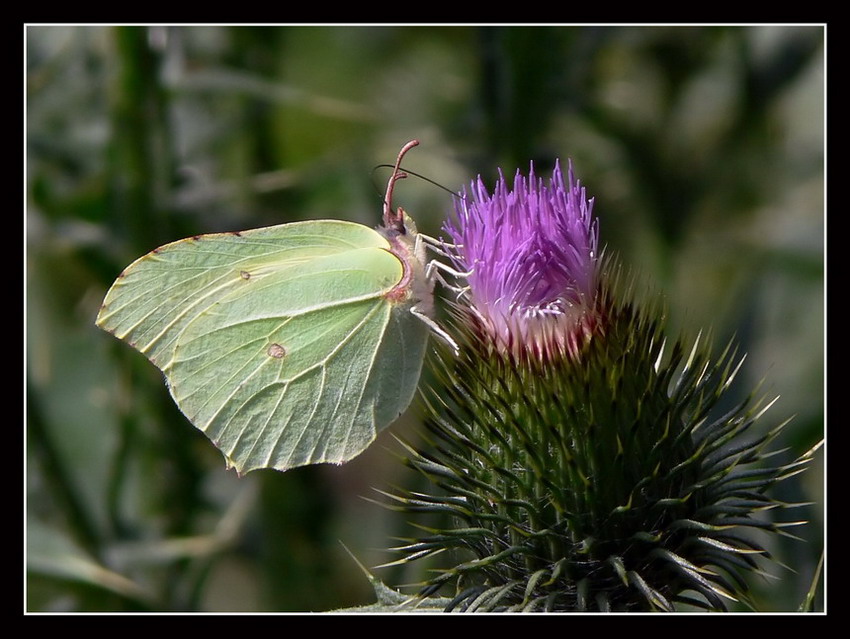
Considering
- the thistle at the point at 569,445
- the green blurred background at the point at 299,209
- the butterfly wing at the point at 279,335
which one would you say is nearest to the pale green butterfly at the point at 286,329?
the butterfly wing at the point at 279,335

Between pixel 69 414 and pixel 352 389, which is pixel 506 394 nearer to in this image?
pixel 352 389

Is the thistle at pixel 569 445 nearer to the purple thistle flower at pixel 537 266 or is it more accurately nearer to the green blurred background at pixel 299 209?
the purple thistle flower at pixel 537 266

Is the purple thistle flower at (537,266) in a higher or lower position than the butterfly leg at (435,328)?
higher

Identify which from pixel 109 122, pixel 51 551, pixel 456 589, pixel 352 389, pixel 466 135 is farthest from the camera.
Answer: pixel 466 135

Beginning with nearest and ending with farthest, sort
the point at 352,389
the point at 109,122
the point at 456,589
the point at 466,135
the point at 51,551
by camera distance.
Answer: the point at 456,589, the point at 352,389, the point at 51,551, the point at 109,122, the point at 466,135

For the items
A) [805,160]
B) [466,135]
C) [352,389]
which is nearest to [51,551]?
[352,389]

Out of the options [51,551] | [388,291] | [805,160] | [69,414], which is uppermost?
[805,160]

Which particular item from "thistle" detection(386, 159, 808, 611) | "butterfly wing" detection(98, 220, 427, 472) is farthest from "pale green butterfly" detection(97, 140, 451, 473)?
"thistle" detection(386, 159, 808, 611)
